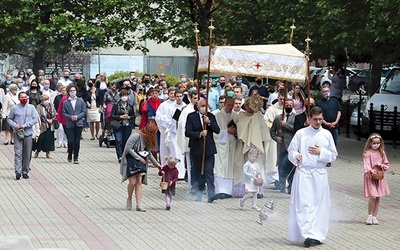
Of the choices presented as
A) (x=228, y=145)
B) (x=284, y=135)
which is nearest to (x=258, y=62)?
(x=228, y=145)

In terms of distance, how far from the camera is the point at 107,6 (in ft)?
130

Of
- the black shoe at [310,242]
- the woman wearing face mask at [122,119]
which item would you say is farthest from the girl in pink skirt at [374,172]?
the woman wearing face mask at [122,119]

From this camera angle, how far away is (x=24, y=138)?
66.6 ft

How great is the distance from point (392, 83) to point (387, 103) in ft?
4.70

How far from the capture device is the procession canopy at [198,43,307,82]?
16859 millimetres

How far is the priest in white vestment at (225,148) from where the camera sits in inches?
Answer: 707

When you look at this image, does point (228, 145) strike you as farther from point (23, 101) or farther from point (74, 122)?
point (74, 122)

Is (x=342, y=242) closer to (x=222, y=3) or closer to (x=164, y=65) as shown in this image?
(x=222, y=3)

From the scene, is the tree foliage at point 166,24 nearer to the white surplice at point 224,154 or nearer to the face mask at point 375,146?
the white surplice at point 224,154

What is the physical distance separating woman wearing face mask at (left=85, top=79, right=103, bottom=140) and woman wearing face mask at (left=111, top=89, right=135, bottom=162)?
6.10 meters

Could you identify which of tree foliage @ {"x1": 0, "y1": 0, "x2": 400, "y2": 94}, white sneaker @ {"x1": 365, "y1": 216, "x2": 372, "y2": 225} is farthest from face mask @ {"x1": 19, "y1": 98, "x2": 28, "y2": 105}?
tree foliage @ {"x1": 0, "y1": 0, "x2": 400, "y2": 94}

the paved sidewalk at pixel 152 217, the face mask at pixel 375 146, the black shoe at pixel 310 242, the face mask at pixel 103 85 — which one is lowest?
the paved sidewalk at pixel 152 217

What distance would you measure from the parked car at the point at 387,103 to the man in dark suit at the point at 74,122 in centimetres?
819

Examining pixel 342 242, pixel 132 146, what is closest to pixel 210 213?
pixel 132 146
